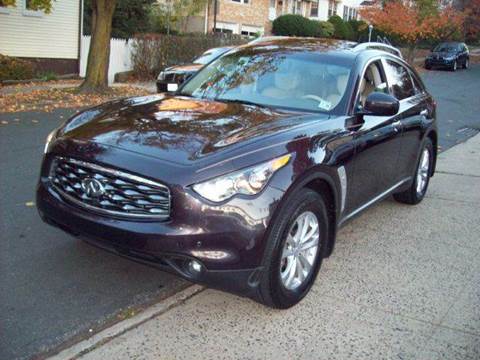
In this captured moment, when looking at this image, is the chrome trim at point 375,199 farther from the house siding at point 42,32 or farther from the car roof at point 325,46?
the house siding at point 42,32

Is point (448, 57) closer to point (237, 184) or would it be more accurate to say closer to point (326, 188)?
point (326, 188)

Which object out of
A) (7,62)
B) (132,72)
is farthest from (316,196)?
(132,72)

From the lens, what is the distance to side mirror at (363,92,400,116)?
4.50 meters

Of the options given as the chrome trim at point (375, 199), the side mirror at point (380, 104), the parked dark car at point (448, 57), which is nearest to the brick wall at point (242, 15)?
the parked dark car at point (448, 57)

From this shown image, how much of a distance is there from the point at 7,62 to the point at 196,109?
49.3 feet

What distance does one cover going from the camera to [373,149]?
4.81m

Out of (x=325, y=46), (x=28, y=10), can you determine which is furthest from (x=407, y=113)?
(x=28, y=10)

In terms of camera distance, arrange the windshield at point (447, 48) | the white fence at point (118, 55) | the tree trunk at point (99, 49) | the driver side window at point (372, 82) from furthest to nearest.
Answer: the windshield at point (447, 48) < the white fence at point (118, 55) < the tree trunk at point (99, 49) < the driver side window at point (372, 82)

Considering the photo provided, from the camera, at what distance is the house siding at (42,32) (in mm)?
18886

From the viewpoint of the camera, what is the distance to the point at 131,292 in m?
3.98

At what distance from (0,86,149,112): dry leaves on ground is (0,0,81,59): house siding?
4.60 metres

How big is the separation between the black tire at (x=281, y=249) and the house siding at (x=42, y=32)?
57.6 feet

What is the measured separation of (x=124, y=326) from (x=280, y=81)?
244cm

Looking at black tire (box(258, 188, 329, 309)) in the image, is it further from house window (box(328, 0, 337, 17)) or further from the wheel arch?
house window (box(328, 0, 337, 17))
